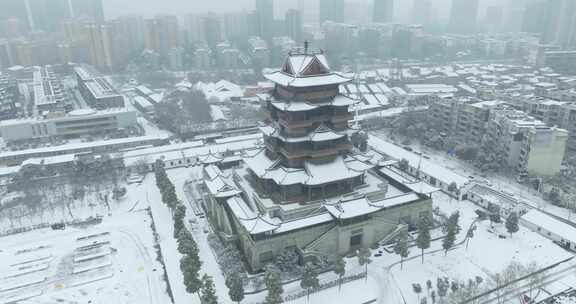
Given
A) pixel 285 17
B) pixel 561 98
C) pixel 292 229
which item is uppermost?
pixel 285 17

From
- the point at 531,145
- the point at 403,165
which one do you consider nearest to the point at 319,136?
the point at 403,165

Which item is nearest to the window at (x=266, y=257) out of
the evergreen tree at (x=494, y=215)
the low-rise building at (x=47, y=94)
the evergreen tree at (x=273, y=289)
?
the evergreen tree at (x=273, y=289)

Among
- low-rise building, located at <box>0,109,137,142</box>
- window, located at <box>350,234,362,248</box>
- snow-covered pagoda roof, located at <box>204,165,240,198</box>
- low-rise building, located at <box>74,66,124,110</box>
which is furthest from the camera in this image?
low-rise building, located at <box>74,66,124,110</box>

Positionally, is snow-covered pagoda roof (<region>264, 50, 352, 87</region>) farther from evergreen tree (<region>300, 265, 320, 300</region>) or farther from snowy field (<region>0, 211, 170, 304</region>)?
snowy field (<region>0, 211, 170, 304</region>)

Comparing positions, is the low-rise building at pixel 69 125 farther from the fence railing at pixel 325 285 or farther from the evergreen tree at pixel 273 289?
the evergreen tree at pixel 273 289

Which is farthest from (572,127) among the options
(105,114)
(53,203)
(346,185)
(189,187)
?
(105,114)

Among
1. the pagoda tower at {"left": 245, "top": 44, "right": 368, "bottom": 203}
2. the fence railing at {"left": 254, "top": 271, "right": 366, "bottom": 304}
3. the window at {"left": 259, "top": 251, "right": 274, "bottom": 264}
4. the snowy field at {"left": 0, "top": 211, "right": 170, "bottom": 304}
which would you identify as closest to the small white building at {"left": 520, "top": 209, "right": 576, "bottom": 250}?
the pagoda tower at {"left": 245, "top": 44, "right": 368, "bottom": 203}

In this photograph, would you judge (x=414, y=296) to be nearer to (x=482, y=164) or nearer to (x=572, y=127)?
(x=482, y=164)
